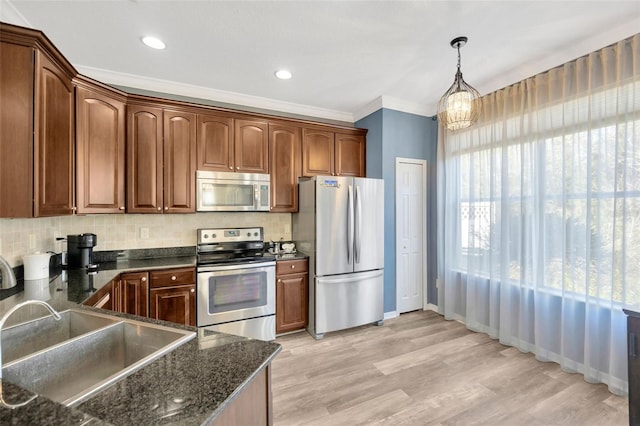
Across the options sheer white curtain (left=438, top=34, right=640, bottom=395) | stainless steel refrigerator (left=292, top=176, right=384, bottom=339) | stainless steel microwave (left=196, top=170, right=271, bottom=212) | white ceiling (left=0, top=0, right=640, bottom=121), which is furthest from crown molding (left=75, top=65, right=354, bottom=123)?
sheer white curtain (left=438, top=34, right=640, bottom=395)

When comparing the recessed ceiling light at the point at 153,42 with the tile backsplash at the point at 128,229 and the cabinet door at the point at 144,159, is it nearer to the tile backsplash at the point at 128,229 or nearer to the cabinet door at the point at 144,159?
the cabinet door at the point at 144,159

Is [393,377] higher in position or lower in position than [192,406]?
lower

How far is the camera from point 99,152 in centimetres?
254

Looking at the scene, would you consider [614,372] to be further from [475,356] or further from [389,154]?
[389,154]

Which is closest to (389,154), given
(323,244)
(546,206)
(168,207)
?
(323,244)

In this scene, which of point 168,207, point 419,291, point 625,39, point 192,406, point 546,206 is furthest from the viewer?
point 419,291

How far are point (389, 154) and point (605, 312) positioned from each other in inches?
98.5

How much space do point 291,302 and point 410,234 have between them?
72.1 inches

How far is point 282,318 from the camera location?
3.16 meters

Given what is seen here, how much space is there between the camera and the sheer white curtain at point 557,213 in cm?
213

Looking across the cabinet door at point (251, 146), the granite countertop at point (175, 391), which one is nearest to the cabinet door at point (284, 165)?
the cabinet door at point (251, 146)

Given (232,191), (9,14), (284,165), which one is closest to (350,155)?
(284,165)

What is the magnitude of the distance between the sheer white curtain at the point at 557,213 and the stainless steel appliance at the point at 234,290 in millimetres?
2338

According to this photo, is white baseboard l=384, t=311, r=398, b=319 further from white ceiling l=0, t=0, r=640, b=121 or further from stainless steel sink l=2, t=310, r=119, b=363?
stainless steel sink l=2, t=310, r=119, b=363
